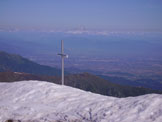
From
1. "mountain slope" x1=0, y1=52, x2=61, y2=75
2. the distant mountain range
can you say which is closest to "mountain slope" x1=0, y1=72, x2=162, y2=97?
the distant mountain range

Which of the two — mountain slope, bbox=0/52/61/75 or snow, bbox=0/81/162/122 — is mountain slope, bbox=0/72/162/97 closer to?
snow, bbox=0/81/162/122

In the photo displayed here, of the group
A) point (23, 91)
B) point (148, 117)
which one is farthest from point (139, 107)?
point (23, 91)

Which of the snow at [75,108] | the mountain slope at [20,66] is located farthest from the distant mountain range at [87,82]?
the mountain slope at [20,66]

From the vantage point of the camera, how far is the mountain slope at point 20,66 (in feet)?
352

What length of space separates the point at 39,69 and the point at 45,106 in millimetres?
102457

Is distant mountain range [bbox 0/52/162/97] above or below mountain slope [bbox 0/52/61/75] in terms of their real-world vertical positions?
above

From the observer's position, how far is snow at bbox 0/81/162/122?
25.8 ft

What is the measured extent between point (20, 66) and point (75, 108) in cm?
11174

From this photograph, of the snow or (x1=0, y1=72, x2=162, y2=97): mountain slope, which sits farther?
(x1=0, y1=72, x2=162, y2=97): mountain slope

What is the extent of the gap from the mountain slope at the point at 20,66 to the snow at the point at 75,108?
9295 cm

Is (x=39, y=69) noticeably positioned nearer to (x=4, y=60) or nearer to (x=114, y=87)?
(x=4, y=60)

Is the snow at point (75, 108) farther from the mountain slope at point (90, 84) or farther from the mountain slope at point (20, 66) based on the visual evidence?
the mountain slope at point (20, 66)

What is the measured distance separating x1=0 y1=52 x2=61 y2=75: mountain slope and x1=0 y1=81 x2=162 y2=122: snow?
92.9 meters

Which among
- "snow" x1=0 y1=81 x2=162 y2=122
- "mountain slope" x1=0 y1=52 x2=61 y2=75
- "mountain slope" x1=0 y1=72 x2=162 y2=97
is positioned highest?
"snow" x1=0 y1=81 x2=162 y2=122
